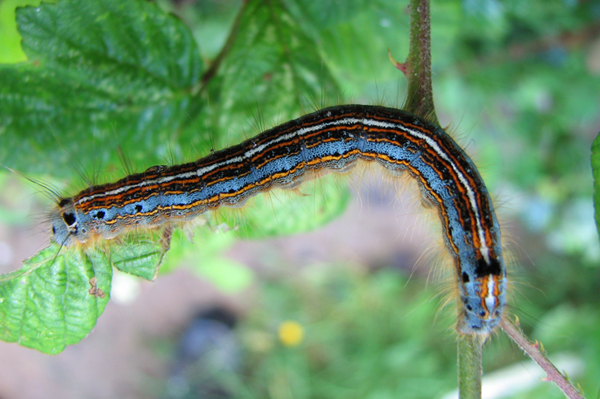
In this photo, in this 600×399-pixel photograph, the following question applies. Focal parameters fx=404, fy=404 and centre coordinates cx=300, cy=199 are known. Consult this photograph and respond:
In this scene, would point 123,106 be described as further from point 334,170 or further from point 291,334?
point 291,334

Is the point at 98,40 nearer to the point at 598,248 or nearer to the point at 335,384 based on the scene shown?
the point at 598,248

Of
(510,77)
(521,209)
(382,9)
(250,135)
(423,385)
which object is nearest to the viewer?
(250,135)

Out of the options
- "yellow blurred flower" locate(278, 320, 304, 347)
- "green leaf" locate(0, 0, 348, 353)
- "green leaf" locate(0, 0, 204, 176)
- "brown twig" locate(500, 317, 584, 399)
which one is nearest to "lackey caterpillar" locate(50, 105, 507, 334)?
"green leaf" locate(0, 0, 348, 353)

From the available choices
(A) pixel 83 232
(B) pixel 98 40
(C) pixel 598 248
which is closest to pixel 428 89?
(B) pixel 98 40

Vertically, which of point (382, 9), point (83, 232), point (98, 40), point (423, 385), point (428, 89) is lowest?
point (423, 385)

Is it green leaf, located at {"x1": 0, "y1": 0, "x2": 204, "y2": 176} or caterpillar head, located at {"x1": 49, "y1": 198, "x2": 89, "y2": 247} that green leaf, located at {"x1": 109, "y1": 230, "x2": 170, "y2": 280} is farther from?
green leaf, located at {"x1": 0, "y1": 0, "x2": 204, "y2": 176}

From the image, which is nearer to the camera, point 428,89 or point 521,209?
point 428,89
